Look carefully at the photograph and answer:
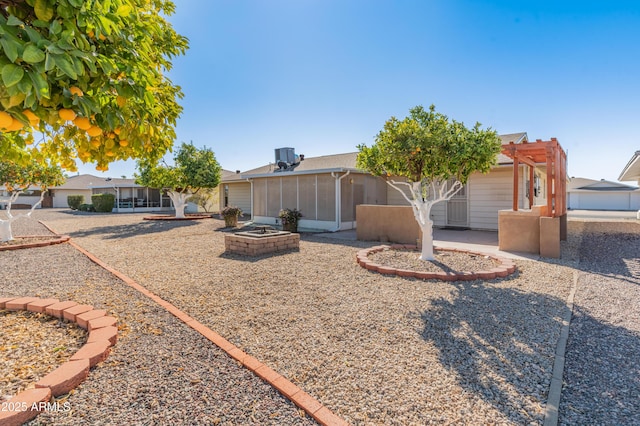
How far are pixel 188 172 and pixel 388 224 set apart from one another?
42.2ft

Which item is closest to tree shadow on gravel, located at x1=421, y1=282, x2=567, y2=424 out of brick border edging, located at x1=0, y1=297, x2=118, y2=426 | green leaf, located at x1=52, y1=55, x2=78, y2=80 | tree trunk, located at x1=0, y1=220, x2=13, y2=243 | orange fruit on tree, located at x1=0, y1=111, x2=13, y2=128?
brick border edging, located at x1=0, y1=297, x2=118, y2=426

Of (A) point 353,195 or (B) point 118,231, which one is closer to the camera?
(A) point 353,195

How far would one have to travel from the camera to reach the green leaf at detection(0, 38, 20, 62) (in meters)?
1.18

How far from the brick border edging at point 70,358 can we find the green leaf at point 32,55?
2.23m

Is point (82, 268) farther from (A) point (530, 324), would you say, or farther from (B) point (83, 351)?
(A) point (530, 324)

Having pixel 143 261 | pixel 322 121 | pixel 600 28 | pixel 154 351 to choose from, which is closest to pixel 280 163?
pixel 322 121

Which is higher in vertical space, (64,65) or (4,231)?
(64,65)

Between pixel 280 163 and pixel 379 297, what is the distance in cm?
1355

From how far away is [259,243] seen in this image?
775 cm

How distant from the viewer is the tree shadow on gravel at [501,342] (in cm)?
245

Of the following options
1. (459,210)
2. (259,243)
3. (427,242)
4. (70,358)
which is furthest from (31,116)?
(459,210)

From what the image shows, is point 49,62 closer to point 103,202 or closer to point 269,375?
point 269,375

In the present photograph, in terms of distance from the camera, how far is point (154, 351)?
3.03 metres

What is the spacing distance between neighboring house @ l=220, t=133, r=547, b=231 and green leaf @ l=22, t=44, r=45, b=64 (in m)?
11.2
